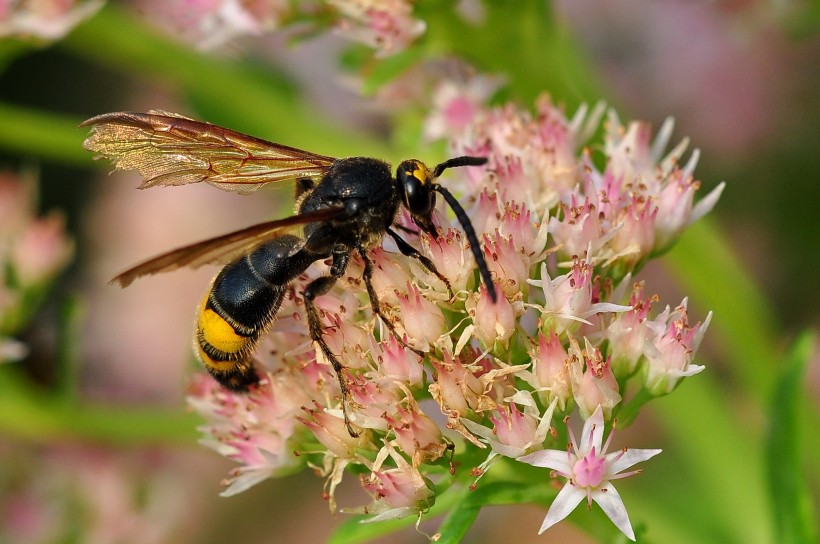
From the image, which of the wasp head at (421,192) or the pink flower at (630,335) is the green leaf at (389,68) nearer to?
the wasp head at (421,192)

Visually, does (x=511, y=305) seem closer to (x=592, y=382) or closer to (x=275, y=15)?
(x=592, y=382)

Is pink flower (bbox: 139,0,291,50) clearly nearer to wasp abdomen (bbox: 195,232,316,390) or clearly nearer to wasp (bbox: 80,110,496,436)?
wasp (bbox: 80,110,496,436)

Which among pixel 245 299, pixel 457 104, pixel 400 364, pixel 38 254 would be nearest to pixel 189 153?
pixel 245 299

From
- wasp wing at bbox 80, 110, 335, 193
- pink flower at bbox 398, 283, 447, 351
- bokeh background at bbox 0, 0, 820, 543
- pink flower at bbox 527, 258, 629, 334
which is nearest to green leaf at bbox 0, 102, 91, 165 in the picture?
bokeh background at bbox 0, 0, 820, 543

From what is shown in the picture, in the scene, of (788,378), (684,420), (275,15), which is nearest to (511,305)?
(788,378)

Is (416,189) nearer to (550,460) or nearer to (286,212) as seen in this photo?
(550,460)

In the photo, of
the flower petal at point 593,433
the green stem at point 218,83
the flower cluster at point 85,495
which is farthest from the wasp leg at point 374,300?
the flower cluster at point 85,495
